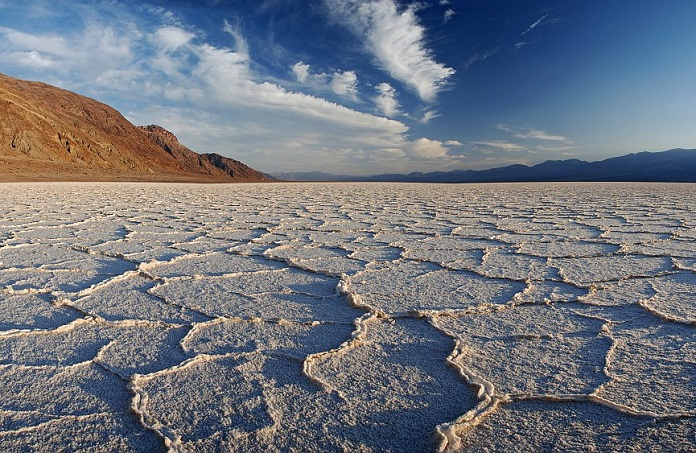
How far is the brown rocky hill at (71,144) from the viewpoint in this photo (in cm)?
2528

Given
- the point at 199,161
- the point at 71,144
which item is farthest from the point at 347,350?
the point at 199,161

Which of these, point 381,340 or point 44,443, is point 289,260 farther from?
point 44,443

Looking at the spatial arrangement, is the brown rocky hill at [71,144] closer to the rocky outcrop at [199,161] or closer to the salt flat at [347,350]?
the rocky outcrop at [199,161]

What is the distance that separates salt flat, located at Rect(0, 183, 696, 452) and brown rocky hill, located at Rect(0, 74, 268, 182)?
69.9 ft

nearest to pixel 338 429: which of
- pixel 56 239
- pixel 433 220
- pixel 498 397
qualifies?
pixel 498 397

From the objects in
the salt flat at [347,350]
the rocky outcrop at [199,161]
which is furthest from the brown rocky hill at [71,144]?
the salt flat at [347,350]

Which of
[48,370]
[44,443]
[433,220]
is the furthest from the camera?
[433,220]

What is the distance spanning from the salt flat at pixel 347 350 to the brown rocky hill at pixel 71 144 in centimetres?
2130

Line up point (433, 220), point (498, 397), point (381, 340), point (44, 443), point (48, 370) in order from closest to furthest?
1. point (44, 443)
2. point (498, 397)
3. point (48, 370)
4. point (381, 340)
5. point (433, 220)

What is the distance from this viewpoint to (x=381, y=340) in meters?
1.46

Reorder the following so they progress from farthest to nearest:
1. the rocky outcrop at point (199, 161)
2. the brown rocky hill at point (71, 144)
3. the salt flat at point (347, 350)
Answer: the rocky outcrop at point (199, 161), the brown rocky hill at point (71, 144), the salt flat at point (347, 350)

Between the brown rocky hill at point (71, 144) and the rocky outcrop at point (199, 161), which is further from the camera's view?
the rocky outcrop at point (199, 161)

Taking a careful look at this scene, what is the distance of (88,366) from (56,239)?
2635 millimetres

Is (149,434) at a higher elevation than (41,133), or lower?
lower
